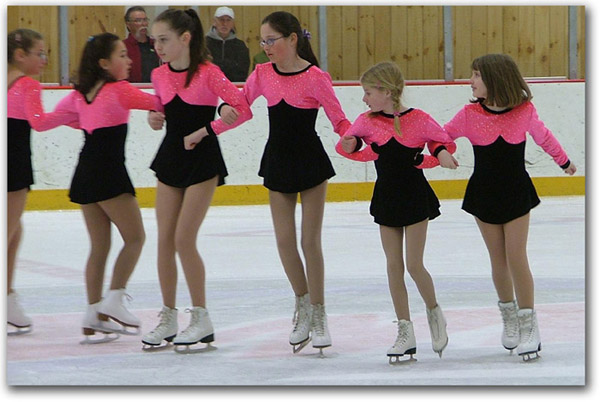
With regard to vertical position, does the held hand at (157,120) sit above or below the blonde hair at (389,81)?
below

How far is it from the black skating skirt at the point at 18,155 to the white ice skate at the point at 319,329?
1124mm

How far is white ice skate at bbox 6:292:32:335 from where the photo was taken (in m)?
4.43

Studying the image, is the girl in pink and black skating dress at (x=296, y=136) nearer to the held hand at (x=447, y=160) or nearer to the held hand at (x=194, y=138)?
the held hand at (x=194, y=138)

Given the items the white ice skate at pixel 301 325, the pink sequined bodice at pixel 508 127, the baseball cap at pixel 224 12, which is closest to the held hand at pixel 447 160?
the pink sequined bodice at pixel 508 127

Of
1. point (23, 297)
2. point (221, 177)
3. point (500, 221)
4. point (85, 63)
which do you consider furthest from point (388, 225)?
point (23, 297)

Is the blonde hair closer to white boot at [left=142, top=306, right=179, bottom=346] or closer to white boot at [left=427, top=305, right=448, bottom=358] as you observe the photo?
white boot at [left=427, top=305, right=448, bottom=358]

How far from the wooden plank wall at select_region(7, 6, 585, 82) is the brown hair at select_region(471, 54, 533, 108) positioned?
47cm

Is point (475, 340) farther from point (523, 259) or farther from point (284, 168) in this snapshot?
point (284, 168)

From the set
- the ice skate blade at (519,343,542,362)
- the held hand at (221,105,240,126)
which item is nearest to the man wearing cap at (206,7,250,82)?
the held hand at (221,105,240,126)

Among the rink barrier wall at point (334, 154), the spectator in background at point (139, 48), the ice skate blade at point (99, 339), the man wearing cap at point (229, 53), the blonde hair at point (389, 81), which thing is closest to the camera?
the blonde hair at point (389, 81)

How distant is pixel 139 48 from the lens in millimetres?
4598

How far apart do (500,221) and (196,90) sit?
117 centimetres

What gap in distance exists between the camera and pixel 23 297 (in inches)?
213

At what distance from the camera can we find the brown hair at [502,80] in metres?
3.91
